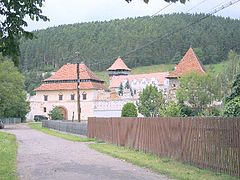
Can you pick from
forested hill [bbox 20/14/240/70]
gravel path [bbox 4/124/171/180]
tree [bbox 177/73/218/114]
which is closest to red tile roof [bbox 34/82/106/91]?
forested hill [bbox 20/14/240/70]

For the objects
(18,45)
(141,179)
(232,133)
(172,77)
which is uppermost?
(172,77)

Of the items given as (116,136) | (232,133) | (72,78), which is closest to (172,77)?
(72,78)

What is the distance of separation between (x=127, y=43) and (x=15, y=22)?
9452 centimetres

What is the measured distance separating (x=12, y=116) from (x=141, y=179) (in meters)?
86.7

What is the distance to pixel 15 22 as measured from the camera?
9.64m

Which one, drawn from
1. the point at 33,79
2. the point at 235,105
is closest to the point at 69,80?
the point at 33,79

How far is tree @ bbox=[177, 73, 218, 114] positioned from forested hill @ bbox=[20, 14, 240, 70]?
624 inches

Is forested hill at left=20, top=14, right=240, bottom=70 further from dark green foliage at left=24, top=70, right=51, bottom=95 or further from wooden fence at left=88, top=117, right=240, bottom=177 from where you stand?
wooden fence at left=88, top=117, right=240, bottom=177

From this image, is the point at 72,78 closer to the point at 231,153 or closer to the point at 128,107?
the point at 128,107

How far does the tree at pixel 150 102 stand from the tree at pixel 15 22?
56.2 metres

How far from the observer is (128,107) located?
184 ft

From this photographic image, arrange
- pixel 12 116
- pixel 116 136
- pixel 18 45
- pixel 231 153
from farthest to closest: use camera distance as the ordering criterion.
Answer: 1. pixel 12 116
2. pixel 116 136
3. pixel 231 153
4. pixel 18 45

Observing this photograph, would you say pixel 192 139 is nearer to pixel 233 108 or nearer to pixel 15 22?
pixel 233 108

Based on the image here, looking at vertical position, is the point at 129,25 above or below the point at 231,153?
above
